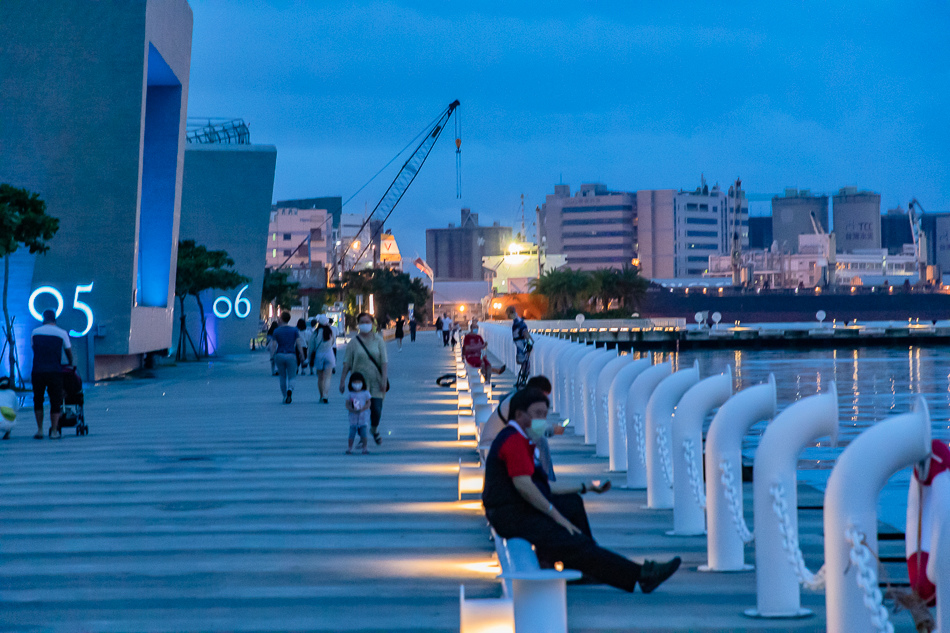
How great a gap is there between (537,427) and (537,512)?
488mm

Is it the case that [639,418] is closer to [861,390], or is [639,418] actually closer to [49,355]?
[49,355]

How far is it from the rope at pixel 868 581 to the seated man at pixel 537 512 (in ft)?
6.02

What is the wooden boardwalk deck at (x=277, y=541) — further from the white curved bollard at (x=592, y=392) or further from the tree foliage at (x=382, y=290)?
the tree foliage at (x=382, y=290)

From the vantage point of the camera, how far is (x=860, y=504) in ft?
13.9

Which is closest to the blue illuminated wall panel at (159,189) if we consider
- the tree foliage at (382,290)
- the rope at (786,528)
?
the rope at (786,528)

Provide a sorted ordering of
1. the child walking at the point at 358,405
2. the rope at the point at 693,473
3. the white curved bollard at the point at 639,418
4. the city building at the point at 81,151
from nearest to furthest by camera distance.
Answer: the rope at the point at 693,473 → the white curved bollard at the point at 639,418 → the child walking at the point at 358,405 → the city building at the point at 81,151

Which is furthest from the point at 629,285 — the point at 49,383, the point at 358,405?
the point at 358,405

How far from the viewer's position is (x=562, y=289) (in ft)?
303

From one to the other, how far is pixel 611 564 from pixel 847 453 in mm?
1958

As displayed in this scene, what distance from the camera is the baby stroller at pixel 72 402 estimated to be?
14594mm

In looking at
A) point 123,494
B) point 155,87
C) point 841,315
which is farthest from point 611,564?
point 841,315

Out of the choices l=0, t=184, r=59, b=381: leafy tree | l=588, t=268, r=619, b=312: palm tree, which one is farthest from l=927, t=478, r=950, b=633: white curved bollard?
l=588, t=268, r=619, b=312: palm tree

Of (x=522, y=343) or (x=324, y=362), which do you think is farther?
(x=522, y=343)

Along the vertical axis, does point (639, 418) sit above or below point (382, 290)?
below
